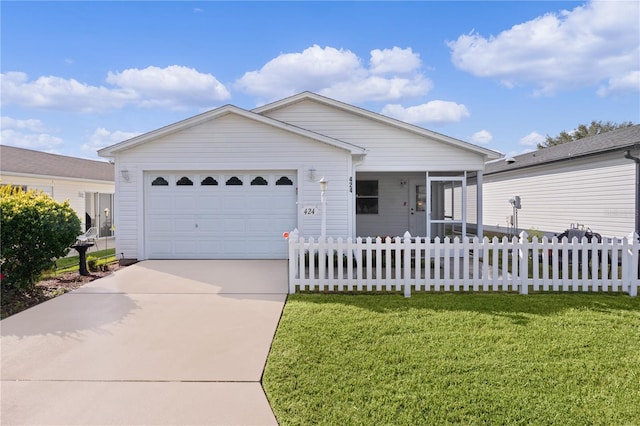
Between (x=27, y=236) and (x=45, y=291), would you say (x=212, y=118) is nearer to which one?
(x=27, y=236)

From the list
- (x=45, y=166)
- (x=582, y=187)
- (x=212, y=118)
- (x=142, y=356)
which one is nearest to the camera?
(x=142, y=356)

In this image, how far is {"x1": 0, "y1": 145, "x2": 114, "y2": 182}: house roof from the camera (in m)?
13.1

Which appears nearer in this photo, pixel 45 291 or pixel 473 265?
pixel 473 265

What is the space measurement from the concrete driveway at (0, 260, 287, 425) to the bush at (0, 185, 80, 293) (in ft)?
2.77

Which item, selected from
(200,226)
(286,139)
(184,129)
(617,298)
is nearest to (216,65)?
(184,129)

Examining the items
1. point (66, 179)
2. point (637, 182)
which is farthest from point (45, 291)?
point (637, 182)

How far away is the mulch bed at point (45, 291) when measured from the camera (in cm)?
593

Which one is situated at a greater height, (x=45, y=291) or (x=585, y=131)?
(x=585, y=131)

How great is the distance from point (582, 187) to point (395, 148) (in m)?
7.42

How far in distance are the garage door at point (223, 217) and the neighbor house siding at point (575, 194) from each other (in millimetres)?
10235

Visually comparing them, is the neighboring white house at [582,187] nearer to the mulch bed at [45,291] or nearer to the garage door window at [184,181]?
the garage door window at [184,181]

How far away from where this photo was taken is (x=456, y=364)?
12.0ft

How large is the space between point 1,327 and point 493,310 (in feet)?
22.9

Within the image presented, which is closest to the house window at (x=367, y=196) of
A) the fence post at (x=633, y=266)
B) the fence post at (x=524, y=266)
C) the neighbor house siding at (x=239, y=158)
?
the neighbor house siding at (x=239, y=158)
